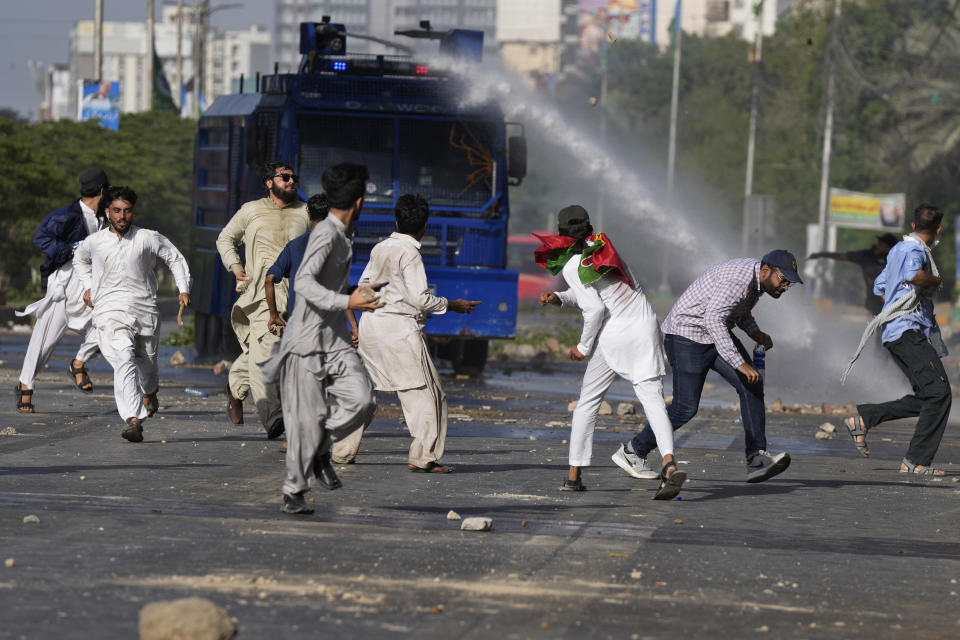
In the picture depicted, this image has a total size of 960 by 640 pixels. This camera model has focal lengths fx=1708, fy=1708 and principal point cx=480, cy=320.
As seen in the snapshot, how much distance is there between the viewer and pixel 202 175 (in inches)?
844

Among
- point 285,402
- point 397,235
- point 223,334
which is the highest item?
point 397,235

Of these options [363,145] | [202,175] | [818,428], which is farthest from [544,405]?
[202,175]

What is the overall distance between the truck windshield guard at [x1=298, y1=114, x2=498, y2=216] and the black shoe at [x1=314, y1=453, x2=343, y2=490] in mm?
9918

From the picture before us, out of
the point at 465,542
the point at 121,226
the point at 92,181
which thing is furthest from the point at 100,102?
the point at 465,542

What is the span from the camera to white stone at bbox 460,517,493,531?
7.79 meters

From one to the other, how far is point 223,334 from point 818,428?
8.47m

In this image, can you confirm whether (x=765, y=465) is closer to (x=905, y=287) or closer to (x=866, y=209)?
(x=905, y=287)

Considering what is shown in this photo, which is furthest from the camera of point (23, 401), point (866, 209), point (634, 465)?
point (866, 209)

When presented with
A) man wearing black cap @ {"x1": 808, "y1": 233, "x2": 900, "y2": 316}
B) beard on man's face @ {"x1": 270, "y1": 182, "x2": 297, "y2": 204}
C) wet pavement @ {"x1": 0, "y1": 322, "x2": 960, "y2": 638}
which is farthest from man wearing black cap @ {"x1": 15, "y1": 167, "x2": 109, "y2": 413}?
man wearing black cap @ {"x1": 808, "y1": 233, "x2": 900, "y2": 316}

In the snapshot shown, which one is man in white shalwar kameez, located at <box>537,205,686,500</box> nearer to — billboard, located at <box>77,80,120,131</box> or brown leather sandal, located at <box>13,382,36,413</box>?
brown leather sandal, located at <box>13,382,36,413</box>

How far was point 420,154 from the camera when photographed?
18219 millimetres

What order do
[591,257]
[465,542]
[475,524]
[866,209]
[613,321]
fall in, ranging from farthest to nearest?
[866,209] → [613,321] → [591,257] → [475,524] → [465,542]

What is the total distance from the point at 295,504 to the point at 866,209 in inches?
1665

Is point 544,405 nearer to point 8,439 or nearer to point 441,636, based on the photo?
point 8,439
